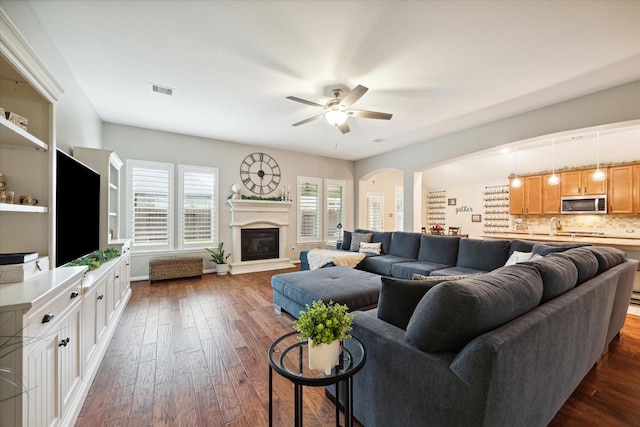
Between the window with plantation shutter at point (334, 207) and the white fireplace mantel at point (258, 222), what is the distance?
1.31 m

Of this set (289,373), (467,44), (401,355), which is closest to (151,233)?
(289,373)

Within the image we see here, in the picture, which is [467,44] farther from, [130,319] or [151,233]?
[151,233]

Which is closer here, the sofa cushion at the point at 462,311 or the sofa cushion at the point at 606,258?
the sofa cushion at the point at 462,311

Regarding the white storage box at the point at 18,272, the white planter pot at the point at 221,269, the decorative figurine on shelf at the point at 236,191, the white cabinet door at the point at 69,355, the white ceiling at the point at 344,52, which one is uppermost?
the white ceiling at the point at 344,52

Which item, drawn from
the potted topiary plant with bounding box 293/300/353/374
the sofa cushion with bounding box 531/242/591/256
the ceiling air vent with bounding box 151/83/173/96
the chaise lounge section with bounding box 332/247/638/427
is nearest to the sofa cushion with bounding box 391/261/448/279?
the sofa cushion with bounding box 531/242/591/256

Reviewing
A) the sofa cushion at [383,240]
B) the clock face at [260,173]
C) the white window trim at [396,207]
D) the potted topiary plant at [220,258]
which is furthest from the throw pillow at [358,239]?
the white window trim at [396,207]

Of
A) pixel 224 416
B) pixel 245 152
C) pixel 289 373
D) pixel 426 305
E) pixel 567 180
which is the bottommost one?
pixel 224 416

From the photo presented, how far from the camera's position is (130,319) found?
10.4 feet

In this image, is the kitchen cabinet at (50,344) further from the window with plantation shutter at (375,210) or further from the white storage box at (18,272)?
the window with plantation shutter at (375,210)

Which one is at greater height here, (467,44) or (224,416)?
(467,44)

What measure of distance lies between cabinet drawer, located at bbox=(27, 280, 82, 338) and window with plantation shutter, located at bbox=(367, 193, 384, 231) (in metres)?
7.49

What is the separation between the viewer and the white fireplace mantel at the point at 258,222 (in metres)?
5.71

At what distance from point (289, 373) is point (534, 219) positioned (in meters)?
7.93

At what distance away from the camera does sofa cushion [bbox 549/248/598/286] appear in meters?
1.84
